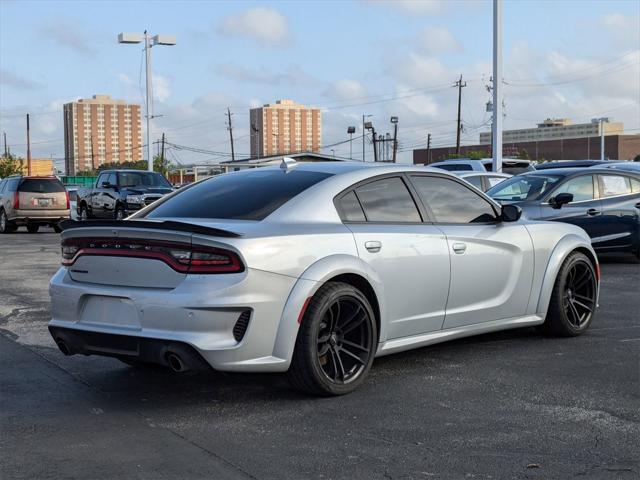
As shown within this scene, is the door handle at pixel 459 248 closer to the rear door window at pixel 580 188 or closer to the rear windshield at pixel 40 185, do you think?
the rear door window at pixel 580 188

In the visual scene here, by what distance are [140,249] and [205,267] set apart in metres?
0.46

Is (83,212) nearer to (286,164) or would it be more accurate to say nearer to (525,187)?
(525,187)

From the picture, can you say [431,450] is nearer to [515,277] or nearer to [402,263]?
[402,263]

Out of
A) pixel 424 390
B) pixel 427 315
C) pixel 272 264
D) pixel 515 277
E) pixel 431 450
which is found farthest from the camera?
pixel 515 277

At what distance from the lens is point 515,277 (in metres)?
6.97

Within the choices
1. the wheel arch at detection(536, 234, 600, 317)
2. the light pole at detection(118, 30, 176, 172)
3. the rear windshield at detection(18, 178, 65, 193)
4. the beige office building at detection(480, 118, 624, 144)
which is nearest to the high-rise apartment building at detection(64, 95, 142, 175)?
the beige office building at detection(480, 118, 624, 144)

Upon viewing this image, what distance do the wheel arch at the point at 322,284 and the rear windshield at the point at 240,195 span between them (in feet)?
1.71

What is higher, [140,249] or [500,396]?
[140,249]

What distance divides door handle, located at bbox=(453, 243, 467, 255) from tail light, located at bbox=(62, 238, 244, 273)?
1.94 m

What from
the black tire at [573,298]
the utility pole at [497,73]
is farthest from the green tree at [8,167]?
the black tire at [573,298]

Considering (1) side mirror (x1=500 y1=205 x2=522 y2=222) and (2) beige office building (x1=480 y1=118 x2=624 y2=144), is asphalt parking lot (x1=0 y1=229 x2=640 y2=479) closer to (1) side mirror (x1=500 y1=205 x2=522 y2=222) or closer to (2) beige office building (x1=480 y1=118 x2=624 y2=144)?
(1) side mirror (x1=500 y1=205 x2=522 y2=222)

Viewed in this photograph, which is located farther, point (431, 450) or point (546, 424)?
point (546, 424)

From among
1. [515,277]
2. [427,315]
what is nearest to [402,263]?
[427,315]

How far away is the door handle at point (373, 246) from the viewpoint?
581cm
